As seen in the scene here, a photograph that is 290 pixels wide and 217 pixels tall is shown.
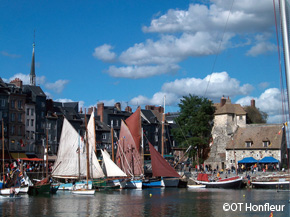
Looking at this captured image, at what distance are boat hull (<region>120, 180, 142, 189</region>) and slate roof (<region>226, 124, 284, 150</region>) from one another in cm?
2697

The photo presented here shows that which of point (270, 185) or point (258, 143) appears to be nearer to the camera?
point (270, 185)

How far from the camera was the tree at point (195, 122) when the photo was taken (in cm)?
9894

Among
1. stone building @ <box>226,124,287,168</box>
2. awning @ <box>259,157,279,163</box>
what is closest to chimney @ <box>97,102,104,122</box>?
stone building @ <box>226,124,287,168</box>

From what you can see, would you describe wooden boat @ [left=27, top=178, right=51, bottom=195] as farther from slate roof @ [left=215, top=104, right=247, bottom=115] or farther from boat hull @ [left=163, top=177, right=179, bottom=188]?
slate roof @ [left=215, top=104, right=247, bottom=115]

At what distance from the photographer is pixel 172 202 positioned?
165 feet

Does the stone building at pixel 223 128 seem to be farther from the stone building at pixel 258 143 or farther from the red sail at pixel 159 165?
the red sail at pixel 159 165

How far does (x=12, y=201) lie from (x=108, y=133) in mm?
54367

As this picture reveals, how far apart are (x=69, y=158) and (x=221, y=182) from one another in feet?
81.2

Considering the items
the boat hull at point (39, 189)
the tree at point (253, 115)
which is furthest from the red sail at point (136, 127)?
the tree at point (253, 115)

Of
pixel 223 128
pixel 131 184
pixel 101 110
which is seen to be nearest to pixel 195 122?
pixel 223 128

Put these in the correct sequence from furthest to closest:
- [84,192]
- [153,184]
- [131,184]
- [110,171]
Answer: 1. [153,184]
2. [131,184]
3. [110,171]
4. [84,192]

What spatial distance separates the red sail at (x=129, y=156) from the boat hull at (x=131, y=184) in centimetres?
187

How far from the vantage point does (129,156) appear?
246ft

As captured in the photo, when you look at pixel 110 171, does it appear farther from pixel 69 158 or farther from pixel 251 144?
pixel 251 144
